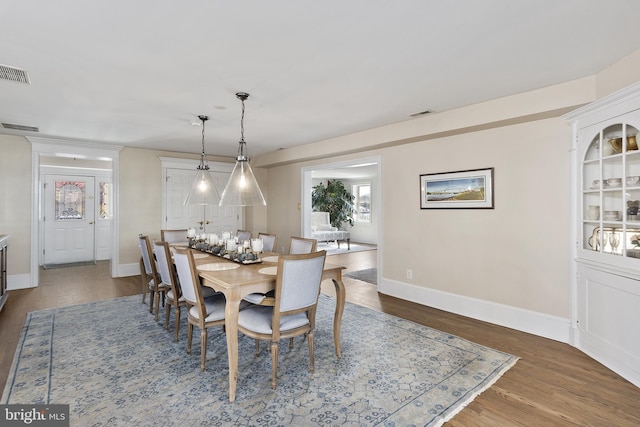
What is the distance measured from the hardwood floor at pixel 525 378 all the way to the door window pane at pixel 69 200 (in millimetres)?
3235

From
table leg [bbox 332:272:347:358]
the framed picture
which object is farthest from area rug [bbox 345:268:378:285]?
table leg [bbox 332:272:347:358]

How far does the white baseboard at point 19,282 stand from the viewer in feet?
16.2

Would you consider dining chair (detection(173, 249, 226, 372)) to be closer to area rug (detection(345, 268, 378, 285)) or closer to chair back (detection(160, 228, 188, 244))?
chair back (detection(160, 228, 188, 244))

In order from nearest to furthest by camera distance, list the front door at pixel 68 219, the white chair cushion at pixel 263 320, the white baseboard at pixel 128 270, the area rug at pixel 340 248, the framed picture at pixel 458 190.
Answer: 1. the white chair cushion at pixel 263 320
2. the framed picture at pixel 458 190
3. the white baseboard at pixel 128 270
4. the front door at pixel 68 219
5. the area rug at pixel 340 248

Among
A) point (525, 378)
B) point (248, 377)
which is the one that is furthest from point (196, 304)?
point (525, 378)

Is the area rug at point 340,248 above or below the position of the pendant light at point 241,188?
below

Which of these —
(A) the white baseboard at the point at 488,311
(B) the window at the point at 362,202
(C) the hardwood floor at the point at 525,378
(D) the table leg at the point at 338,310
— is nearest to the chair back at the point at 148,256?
(C) the hardwood floor at the point at 525,378

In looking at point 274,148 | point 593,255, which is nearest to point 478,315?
point 593,255

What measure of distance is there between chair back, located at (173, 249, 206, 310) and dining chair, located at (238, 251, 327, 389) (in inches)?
13.8

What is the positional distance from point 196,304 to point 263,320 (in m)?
0.58

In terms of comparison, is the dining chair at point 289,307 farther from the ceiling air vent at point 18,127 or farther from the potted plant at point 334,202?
the potted plant at point 334,202

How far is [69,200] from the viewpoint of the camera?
7301 mm

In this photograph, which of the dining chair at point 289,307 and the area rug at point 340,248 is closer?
the dining chair at point 289,307

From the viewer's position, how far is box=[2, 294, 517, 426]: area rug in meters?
2.01
